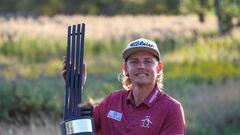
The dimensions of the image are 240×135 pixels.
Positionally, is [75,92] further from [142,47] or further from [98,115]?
[142,47]

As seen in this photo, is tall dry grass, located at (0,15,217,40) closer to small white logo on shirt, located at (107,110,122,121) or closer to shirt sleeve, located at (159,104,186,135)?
small white logo on shirt, located at (107,110,122,121)

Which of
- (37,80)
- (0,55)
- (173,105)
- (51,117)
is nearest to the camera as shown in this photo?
(173,105)

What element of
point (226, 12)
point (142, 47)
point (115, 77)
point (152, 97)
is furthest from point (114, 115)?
point (226, 12)

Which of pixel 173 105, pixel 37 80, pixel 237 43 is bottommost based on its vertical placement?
pixel 173 105

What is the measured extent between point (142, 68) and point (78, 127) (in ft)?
2.00

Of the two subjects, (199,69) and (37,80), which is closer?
(37,80)

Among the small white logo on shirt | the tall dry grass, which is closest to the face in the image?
the small white logo on shirt

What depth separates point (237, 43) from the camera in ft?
71.5

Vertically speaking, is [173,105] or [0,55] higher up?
[0,55]

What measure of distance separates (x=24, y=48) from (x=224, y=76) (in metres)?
7.09

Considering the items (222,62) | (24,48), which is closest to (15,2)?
(24,48)

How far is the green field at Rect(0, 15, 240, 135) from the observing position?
1141 cm

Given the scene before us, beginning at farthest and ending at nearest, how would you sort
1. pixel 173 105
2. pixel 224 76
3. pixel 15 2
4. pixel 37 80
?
pixel 15 2 → pixel 224 76 → pixel 37 80 → pixel 173 105

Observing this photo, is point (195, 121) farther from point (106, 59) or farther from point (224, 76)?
point (106, 59)
